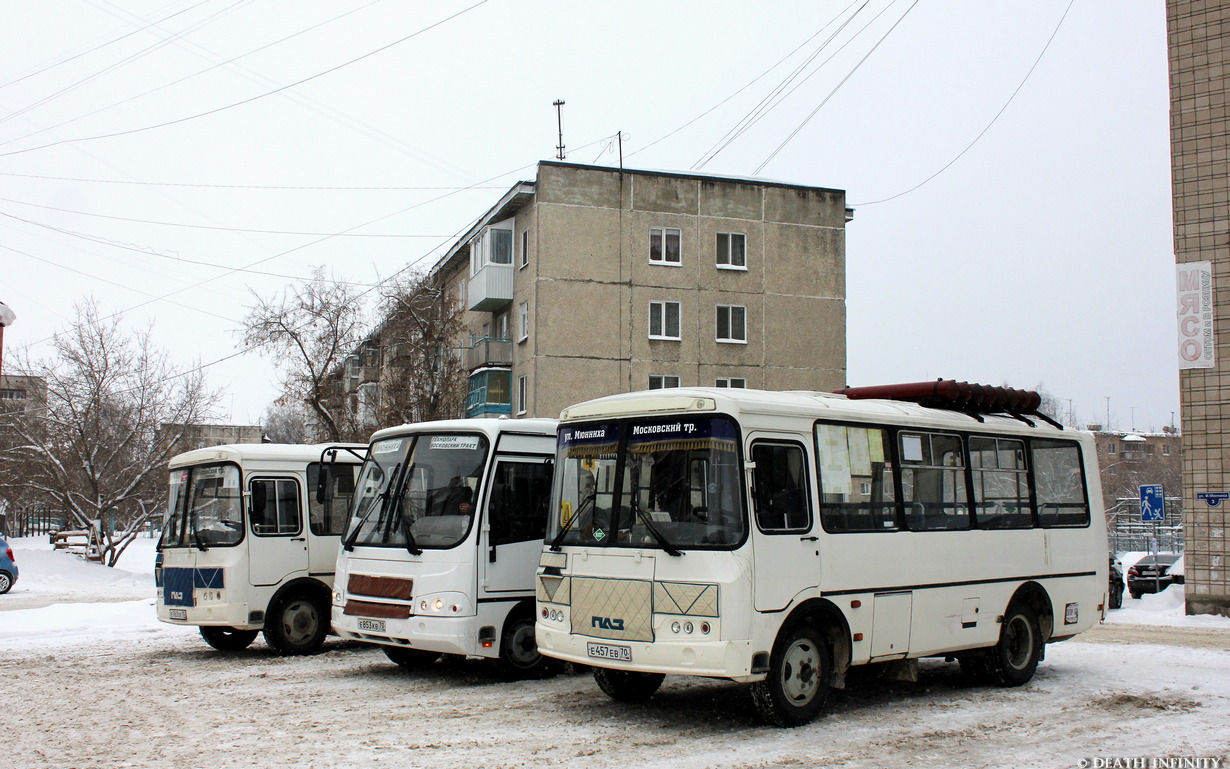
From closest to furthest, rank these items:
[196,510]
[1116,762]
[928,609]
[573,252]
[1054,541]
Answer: [1116,762] → [928,609] → [1054,541] → [196,510] → [573,252]

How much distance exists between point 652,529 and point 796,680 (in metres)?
1.75

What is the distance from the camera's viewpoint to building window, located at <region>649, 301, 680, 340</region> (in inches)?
1666

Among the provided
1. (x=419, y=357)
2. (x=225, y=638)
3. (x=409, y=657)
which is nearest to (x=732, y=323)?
(x=419, y=357)

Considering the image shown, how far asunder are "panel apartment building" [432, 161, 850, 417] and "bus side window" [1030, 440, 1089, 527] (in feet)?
94.0

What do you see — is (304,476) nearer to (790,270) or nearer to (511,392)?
(511,392)

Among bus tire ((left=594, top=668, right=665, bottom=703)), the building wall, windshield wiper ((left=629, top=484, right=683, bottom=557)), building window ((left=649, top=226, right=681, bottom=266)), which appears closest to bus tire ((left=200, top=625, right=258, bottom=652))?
bus tire ((left=594, top=668, right=665, bottom=703))

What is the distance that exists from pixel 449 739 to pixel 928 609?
15.3 feet

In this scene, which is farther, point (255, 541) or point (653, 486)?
point (255, 541)

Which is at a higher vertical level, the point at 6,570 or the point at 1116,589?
the point at 6,570

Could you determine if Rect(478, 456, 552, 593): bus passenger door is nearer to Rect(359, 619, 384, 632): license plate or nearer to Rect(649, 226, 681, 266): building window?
Rect(359, 619, 384, 632): license plate

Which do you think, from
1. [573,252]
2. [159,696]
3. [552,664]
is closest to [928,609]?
[552,664]

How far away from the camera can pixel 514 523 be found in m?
11.9

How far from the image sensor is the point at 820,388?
43406 millimetres

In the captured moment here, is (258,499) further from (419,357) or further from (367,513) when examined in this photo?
(419,357)
